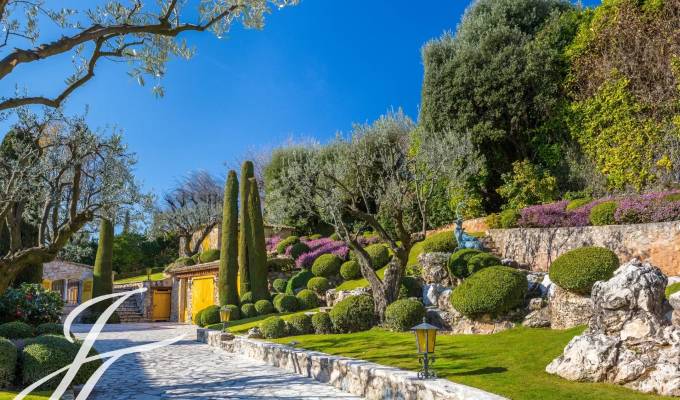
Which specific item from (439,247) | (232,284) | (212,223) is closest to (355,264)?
(439,247)

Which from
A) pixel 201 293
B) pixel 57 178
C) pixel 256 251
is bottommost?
pixel 201 293

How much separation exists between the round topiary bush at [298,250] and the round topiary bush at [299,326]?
11.2 metres

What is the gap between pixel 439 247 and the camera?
17.3 meters

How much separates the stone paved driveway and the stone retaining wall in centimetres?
889

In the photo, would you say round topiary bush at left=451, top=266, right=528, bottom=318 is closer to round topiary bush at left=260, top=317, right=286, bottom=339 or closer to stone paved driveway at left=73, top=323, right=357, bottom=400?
stone paved driveway at left=73, top=323, right=357, bottom=400

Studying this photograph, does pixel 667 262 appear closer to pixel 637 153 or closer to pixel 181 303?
pixel 637 153

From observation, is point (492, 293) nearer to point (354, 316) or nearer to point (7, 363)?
point (354, 316)

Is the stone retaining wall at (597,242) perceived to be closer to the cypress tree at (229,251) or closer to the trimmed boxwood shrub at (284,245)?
the cypress tree at (229,251)

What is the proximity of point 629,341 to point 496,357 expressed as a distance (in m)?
2.17

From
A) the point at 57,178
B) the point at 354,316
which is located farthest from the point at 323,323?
the point at 57,178

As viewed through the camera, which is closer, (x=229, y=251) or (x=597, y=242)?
(x=597, y=242)

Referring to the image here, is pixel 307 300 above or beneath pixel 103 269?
beneath

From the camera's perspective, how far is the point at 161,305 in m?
32.8

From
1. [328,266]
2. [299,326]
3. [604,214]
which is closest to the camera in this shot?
[604,214]
